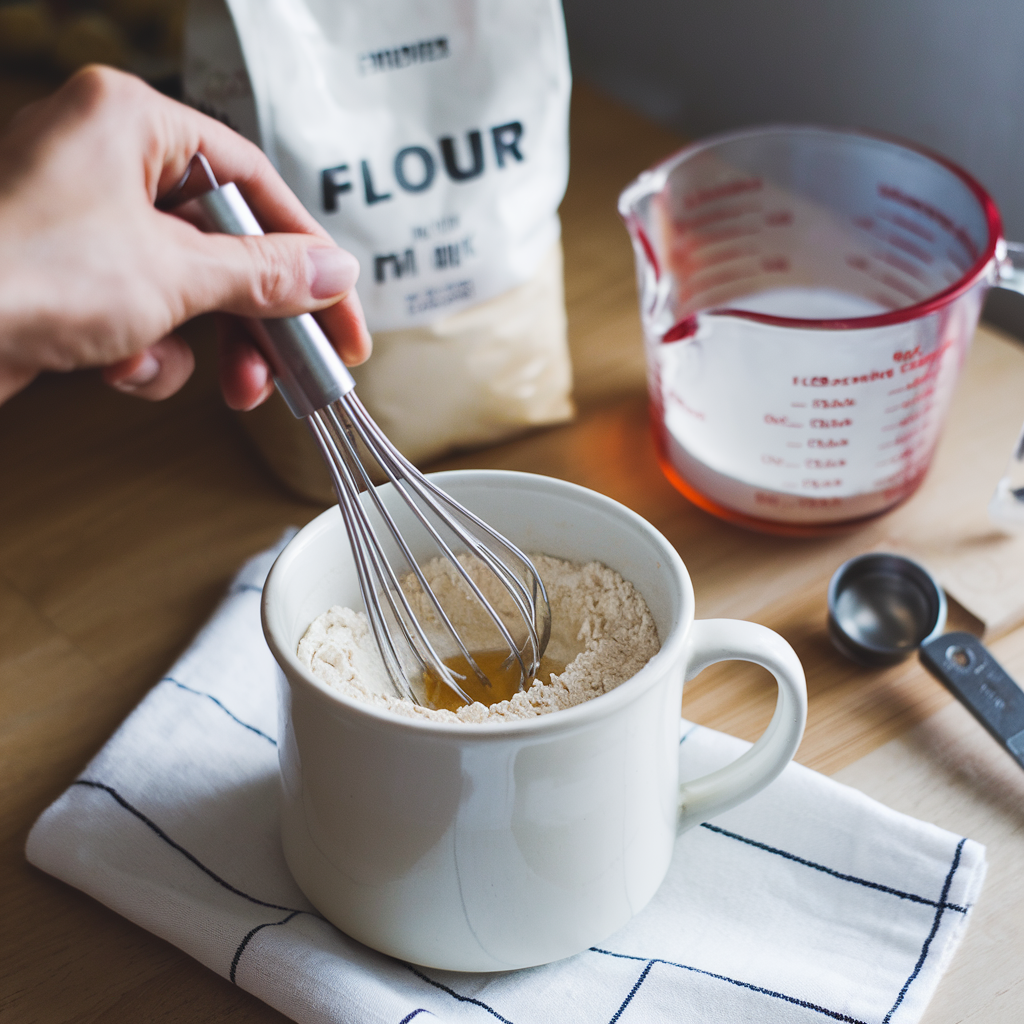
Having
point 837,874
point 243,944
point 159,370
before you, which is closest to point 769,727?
point 837,874

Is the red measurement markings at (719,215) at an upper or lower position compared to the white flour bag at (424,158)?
lower

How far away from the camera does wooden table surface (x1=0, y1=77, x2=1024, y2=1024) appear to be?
14.4 inches

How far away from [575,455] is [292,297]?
0.87 feet

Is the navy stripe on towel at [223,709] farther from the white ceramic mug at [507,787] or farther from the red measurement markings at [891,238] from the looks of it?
the red measurement markings at [891,238]

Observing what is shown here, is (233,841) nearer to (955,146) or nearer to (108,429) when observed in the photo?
(108,429)

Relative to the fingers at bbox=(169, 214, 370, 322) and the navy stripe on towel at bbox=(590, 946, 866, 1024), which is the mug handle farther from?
the fingers at bbox=(169, 214, 370, 322)

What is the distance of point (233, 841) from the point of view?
388 mm

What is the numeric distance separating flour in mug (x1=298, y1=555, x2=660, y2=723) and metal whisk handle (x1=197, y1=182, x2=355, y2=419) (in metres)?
0.07

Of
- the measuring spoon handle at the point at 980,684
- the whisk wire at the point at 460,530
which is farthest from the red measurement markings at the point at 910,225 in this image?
the whisk wire at the point at 460,530

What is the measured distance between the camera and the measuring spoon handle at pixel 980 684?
0.42 metres

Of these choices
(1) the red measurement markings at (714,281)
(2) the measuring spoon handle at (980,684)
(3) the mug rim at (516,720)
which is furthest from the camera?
(1) the red measurement markings at (714,281)

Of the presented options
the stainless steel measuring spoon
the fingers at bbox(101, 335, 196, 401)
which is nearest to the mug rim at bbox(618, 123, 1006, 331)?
the stainless steel measuring spoon

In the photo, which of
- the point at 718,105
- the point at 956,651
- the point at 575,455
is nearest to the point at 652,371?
the point at 575,455

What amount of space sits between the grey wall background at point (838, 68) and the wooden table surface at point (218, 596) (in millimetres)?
132
